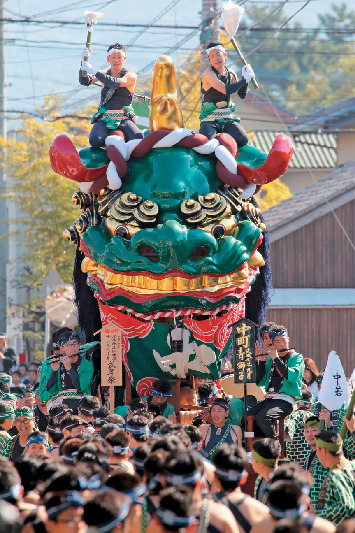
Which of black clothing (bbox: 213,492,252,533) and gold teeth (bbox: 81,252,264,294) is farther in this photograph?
gold teeth (bbox: 81,252,264,294)

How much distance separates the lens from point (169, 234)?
27.7 ft

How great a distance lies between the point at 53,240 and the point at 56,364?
12697 mm

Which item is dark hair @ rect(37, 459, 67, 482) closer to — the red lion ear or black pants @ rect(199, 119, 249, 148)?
the red lion ear

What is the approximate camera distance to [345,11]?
2598 inches

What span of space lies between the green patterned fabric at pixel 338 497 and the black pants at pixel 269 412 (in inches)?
114

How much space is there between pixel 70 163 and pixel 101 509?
5.69 metres

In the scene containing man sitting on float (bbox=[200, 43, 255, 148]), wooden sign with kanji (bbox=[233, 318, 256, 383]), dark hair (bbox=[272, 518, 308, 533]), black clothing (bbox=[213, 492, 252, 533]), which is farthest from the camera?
man sitting on float (bbox=[200, 43, 255, 148])

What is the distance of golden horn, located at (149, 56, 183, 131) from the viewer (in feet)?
30.6

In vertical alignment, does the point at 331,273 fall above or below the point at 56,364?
above

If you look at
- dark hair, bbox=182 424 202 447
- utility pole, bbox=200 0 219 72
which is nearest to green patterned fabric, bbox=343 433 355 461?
dark hair, bbox=182 424 202 447

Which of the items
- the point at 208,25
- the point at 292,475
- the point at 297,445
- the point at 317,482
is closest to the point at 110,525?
the point at 292,475

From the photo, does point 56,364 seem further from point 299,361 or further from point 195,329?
point 299,361

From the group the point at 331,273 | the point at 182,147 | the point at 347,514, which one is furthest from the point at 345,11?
the point at 347,514

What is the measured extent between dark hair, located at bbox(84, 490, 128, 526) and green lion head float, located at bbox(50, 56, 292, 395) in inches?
182
